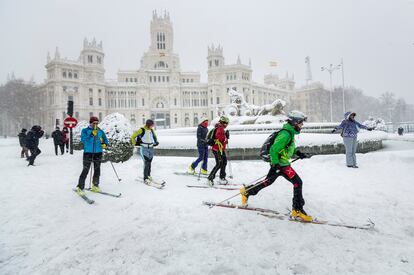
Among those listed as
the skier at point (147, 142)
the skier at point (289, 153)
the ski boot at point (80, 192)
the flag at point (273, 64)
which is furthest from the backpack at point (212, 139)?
the flag at point (273, 64)

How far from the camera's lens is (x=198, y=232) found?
13.2 feet

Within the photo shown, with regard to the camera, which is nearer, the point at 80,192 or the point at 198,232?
the point at 198,232

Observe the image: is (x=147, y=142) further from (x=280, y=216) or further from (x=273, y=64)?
(x=273, y=64)

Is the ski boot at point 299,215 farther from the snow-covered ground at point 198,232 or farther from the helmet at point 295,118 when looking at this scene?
the helmet at point 295,118

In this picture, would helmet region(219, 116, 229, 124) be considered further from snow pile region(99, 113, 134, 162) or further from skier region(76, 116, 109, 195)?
snow pile region(99, 113, 134, 162)

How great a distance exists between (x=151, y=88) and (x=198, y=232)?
74.9 metres

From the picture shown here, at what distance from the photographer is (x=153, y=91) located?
75.3 m

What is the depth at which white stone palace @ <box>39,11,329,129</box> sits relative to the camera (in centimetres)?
6825

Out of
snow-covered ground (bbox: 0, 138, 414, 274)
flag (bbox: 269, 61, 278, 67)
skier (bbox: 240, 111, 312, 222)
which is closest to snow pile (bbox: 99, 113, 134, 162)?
snow-covered ground (bbox: 0, 138, 414, 274)

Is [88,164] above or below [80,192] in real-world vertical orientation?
above

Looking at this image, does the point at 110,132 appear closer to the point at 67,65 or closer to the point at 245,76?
the point at 67,65

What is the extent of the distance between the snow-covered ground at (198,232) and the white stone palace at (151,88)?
64.5m

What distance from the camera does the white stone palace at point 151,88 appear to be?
6825 centimetres

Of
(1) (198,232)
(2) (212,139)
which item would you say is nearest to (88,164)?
(2) (212,139)
